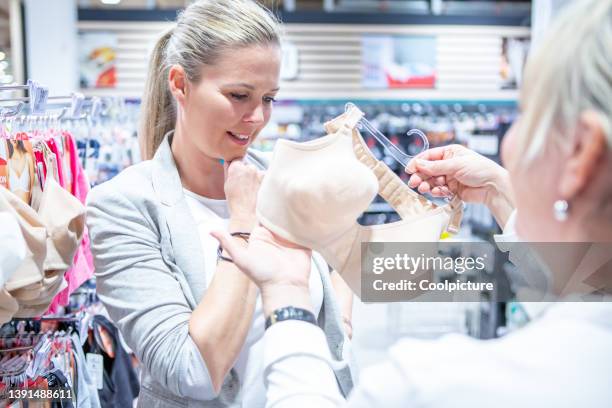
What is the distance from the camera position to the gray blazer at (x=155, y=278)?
1243mm

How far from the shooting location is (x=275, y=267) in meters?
1.00

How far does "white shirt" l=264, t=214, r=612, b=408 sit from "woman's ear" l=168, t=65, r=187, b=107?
3.17 feet

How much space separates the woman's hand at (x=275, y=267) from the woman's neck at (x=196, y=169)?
0.53 metres

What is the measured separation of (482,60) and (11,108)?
21.7ft

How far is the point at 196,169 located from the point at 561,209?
1.02 metres

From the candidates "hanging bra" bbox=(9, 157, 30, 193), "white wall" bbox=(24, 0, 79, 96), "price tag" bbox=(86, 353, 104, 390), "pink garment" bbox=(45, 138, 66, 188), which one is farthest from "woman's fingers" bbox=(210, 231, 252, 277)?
"white wall" bbox=(24, 0, 79, 96)

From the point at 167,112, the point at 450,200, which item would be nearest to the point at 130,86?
the point at 167,112

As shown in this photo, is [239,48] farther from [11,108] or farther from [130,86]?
[130,86]

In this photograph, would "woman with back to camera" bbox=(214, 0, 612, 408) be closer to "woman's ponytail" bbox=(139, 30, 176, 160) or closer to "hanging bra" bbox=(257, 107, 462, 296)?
"hanging bra" bbox=(257, 107, 462, 296)

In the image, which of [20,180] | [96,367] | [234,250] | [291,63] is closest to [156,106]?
[20,180]

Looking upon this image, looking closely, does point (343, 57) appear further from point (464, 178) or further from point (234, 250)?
point (234, 250)

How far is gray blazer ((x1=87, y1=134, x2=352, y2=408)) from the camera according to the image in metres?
1.24

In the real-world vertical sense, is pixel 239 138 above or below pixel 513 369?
above

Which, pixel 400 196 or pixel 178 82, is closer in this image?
pixel 400 196
